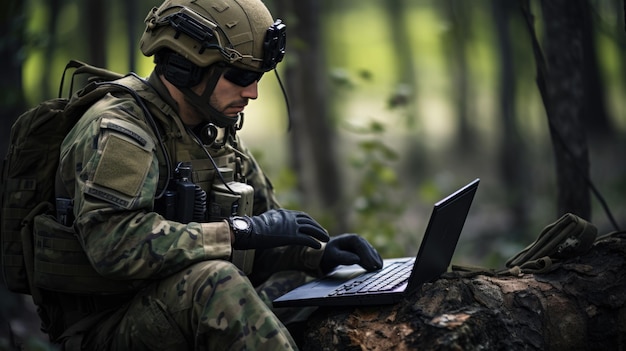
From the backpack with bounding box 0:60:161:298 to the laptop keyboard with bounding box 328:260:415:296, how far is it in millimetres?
1259

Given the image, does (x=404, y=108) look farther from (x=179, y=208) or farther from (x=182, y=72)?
(x=179, y=208)

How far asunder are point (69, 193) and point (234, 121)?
2.55ft

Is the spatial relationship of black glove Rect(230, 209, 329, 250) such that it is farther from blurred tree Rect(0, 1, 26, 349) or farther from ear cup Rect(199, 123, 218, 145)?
blurred tree Rect(0, 1, 26, 349)

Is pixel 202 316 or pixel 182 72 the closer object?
pixel 202 316

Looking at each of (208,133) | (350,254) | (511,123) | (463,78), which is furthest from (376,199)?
(463,78)

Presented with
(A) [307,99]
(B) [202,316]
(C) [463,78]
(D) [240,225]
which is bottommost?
(C) [463,78]

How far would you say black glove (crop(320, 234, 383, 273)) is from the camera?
12.6 ft

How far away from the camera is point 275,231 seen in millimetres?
3457

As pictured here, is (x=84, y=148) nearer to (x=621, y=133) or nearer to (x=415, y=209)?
(x=415, y=209)

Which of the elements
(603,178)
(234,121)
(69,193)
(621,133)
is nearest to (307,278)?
(234,121)

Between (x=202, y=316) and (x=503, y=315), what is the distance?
3.83 feet

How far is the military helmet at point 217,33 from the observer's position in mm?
3488

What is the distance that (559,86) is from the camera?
4484mm

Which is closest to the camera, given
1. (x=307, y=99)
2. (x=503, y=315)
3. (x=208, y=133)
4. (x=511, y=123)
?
(x=503, y=315)
